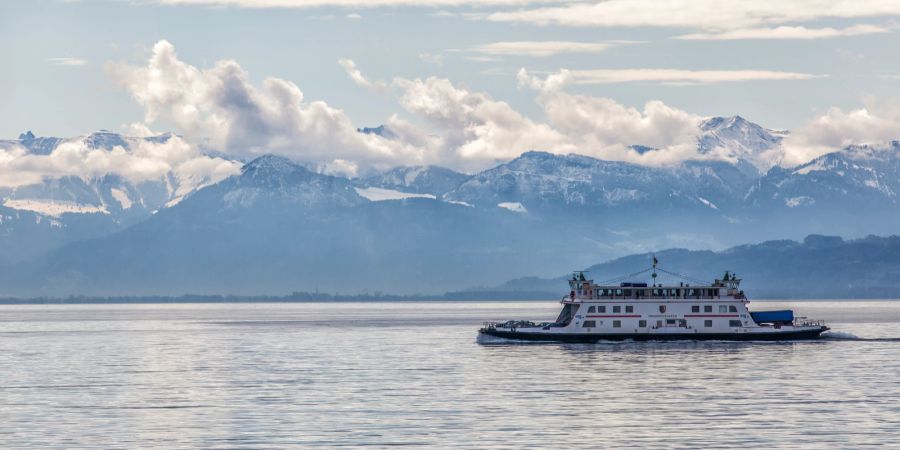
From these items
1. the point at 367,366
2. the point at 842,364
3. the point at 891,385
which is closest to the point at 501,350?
the point at 367,366

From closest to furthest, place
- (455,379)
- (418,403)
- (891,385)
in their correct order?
(418,403)
(891,385)
(455,379)

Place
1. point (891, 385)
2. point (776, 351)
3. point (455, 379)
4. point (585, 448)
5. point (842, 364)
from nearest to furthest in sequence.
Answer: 1. point (585, 448)
2. point (891, 385)
3. point (455, 379)
4. point (842, 364)
5. point (776, 351)

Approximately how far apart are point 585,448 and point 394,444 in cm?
1247

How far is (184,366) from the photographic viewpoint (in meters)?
178

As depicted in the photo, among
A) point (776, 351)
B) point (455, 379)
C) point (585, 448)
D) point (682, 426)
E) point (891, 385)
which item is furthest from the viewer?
point (776, 351)

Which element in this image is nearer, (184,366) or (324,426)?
(324,426)

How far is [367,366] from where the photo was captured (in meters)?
172

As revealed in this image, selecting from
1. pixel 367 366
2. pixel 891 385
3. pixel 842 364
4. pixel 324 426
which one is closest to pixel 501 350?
pixel 367 366

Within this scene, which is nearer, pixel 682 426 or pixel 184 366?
pixel 682 426

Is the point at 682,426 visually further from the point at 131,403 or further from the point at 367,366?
the point at 367,366

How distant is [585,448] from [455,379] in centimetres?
5214

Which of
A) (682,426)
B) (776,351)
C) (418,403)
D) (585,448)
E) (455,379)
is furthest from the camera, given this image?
(776,351)

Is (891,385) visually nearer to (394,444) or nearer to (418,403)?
(418,403)

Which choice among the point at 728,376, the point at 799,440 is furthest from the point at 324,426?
the point at 728,376
